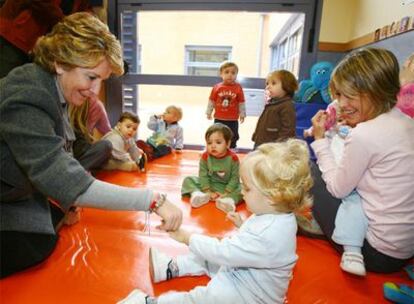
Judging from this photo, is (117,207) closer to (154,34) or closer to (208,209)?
(208,209)

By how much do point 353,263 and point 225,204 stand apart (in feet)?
2.25

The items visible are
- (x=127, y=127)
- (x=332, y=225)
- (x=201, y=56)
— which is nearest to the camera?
(x=332, y=225)

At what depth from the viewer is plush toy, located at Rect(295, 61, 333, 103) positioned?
8.48 ft

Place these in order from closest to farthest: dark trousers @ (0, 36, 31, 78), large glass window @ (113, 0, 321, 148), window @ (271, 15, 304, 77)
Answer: dark trousers @ (0, 36, 31, 78) → window @ (271, 15, 304, 77) → large glass window @ (113, 0, 321, 148)

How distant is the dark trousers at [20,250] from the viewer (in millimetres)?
1012

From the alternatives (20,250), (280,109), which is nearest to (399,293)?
(20,250)

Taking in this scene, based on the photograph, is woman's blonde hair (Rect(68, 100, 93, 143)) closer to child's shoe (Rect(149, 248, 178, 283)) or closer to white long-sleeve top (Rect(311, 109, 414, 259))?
child's shoe (Rect(149, 248, 178, 283))

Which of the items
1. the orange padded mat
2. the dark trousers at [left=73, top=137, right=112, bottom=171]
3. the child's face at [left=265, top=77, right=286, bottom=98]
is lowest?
the orange padded mat

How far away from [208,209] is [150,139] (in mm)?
1360

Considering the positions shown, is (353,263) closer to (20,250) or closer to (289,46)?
(20,250)

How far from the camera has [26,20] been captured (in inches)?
80.1

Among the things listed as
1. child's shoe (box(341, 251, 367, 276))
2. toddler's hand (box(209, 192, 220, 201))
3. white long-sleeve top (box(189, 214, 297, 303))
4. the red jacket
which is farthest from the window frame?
white long-sleeve top (box(189, 214, 297, 303))

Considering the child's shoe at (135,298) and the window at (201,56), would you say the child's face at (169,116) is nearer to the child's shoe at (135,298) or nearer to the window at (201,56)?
the child's shoe at (135,298)

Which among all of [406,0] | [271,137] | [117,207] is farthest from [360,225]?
[406,0]
